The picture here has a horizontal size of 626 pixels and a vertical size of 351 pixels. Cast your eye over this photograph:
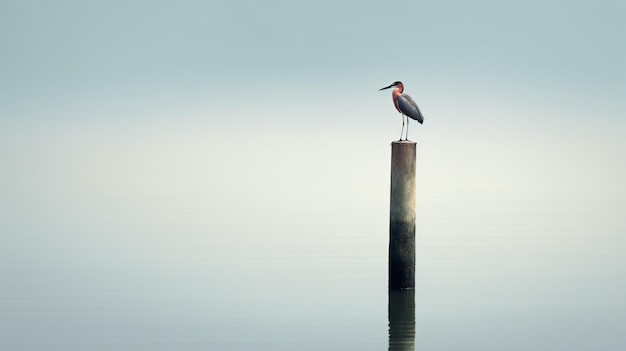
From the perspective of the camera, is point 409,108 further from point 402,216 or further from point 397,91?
point 402,216

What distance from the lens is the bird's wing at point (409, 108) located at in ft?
74.0

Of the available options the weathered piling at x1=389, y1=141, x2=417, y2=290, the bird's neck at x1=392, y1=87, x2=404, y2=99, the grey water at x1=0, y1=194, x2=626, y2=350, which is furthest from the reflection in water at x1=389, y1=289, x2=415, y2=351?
the bird's neck at x1=392, y1=87, x2=404, y2=99

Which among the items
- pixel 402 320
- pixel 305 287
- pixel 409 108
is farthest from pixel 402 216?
pixel 305 287

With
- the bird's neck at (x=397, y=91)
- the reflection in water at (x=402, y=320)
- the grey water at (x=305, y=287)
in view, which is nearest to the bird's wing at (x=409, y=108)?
the bird's neck at (x=397, y=91)

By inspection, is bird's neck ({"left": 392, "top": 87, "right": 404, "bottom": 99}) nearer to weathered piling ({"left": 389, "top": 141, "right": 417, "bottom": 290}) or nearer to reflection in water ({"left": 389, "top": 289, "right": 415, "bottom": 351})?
weathered piling ({"left": 389, "top": 141, "right": 417, "bottom": 290})

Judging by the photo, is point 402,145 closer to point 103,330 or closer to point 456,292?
point 456,292

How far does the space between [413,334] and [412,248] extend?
2.08 m

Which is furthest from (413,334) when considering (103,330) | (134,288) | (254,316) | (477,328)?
(134,288)

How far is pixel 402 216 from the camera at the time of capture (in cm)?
2073

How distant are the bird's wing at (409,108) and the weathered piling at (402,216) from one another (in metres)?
1.88

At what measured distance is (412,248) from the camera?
20.9 meters

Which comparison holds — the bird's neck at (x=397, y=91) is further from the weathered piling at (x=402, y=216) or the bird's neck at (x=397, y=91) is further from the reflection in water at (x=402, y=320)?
the reflection in water at (x=402, y=320)

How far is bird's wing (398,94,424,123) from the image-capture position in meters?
22.5

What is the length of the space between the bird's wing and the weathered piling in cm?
188
